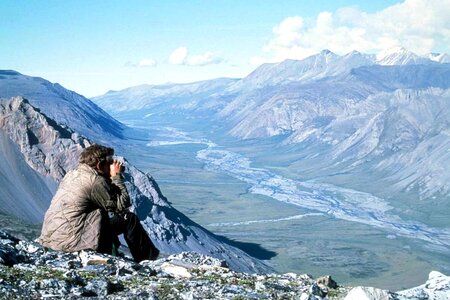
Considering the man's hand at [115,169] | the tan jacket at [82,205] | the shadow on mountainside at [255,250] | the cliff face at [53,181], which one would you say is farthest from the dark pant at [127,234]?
the shadow on mountainside at [255,250]

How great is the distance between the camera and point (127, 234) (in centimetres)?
1323

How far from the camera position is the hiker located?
40.1ft

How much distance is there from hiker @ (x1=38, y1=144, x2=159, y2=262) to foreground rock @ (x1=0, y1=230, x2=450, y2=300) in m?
0.44

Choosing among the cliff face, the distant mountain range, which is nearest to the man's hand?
the distant mountain range

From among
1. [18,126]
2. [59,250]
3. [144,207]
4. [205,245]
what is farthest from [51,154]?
[59,250]

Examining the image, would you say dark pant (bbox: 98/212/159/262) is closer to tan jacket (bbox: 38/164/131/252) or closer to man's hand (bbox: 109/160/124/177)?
tan jacket (bbox: 38/164/131/252)

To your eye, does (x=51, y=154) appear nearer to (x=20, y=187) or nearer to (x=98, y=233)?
(x=20, y=187)

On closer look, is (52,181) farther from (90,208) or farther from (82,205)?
(82,205)

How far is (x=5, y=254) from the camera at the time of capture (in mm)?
12297

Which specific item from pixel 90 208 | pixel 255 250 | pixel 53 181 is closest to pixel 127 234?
pixel 90 208

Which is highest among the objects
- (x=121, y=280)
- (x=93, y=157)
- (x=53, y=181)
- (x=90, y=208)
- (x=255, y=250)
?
(x=93, y=157)

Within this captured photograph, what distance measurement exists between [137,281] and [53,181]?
375 feet

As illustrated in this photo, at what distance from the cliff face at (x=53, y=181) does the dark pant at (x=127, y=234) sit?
98562 mm

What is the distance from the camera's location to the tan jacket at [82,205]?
1219cm
